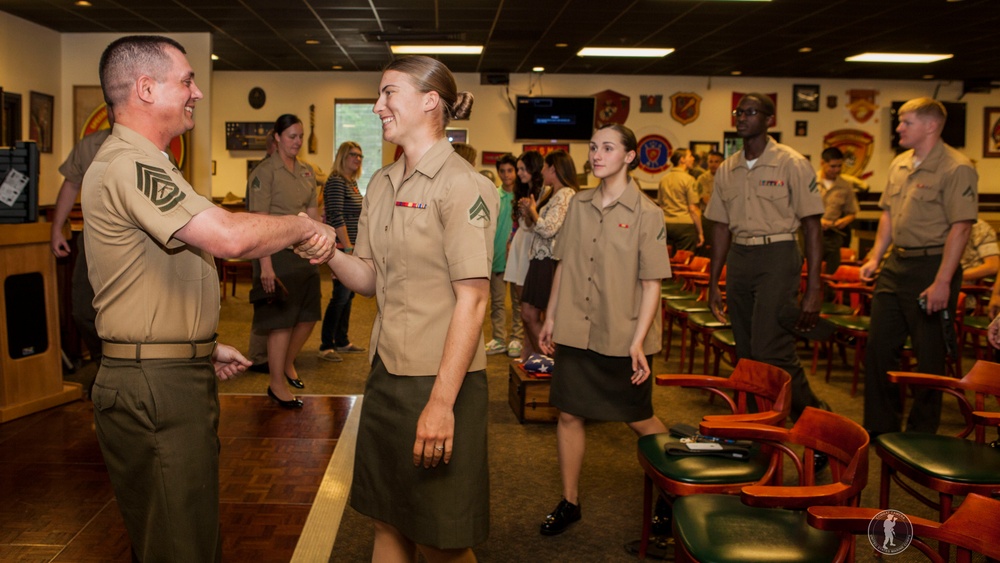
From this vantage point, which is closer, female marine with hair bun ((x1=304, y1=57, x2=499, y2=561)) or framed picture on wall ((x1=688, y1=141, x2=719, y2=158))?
female marine with hair bun ((x1=304, y1=57, x2=499, y2=561))

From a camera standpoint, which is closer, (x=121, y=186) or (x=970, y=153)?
(x=121, y=186)

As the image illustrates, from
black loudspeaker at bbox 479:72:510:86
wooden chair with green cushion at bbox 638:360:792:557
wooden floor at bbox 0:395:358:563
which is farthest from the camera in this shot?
black loudspeaker at bbox 479:72:510:86

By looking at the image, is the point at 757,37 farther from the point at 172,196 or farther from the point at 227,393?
the point at 172,196

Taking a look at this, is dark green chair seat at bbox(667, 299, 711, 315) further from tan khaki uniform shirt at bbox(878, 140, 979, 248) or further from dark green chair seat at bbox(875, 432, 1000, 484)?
dark green chair seat at bbox(875, 432, 1000, 484)

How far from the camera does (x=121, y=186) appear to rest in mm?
1829

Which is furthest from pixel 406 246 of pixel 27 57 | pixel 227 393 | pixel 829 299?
pixel 27 57

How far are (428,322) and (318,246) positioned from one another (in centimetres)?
33

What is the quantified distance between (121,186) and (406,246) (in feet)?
2.17

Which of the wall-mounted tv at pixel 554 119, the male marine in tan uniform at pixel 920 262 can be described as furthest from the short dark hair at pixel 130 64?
the wall-mounted tv at pixel 554 119

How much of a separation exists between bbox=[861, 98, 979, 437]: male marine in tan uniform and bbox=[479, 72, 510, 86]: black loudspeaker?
10.0 metres

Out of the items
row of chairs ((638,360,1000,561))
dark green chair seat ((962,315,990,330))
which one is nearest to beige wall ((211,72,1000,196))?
dark green chair seat ((962,315,990,330))

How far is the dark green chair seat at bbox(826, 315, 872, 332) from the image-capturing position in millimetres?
5655

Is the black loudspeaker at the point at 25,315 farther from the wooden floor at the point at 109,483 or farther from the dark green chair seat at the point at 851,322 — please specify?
the dark green chair seat at the point at 851,322

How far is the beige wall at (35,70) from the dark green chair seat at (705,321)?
24.9 feet
